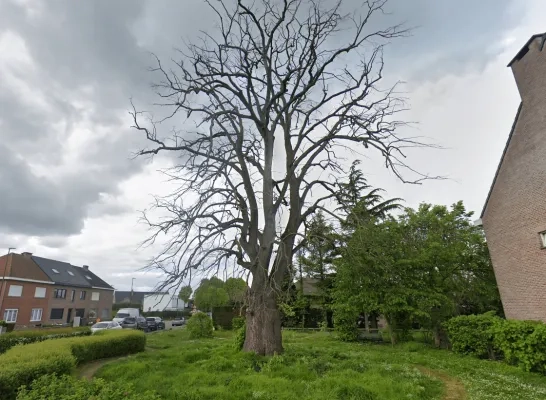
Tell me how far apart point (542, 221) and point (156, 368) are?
45.7 ft

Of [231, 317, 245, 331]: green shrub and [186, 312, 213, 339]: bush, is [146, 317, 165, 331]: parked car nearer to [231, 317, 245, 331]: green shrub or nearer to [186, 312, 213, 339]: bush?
[231, 317, 245, 331]: green shrub

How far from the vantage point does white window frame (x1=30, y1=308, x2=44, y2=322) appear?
36656mm

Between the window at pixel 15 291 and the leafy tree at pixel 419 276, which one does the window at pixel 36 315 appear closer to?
the window at pixel 15 291

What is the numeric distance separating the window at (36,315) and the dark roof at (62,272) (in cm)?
374

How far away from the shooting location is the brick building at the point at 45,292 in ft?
114

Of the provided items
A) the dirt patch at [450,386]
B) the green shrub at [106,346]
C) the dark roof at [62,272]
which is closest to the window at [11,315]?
the dark roof at [62,272]

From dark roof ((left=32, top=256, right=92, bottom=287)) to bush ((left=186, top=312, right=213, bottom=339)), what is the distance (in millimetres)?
27426

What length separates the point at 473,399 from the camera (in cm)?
732

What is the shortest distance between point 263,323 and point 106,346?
7.14m

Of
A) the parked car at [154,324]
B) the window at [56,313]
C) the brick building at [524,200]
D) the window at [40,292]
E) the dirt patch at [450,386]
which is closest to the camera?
the dirt patch at [450,386]

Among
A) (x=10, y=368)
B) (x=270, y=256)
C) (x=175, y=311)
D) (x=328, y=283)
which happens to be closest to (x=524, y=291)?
(x=270, y=256)

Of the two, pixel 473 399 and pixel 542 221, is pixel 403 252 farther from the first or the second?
pixel 473 399

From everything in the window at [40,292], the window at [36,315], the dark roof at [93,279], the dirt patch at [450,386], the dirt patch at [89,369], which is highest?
the dark roof at [93,279]

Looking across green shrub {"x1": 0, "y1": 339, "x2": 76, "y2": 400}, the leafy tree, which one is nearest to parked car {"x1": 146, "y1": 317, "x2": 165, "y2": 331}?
the leafy tree
